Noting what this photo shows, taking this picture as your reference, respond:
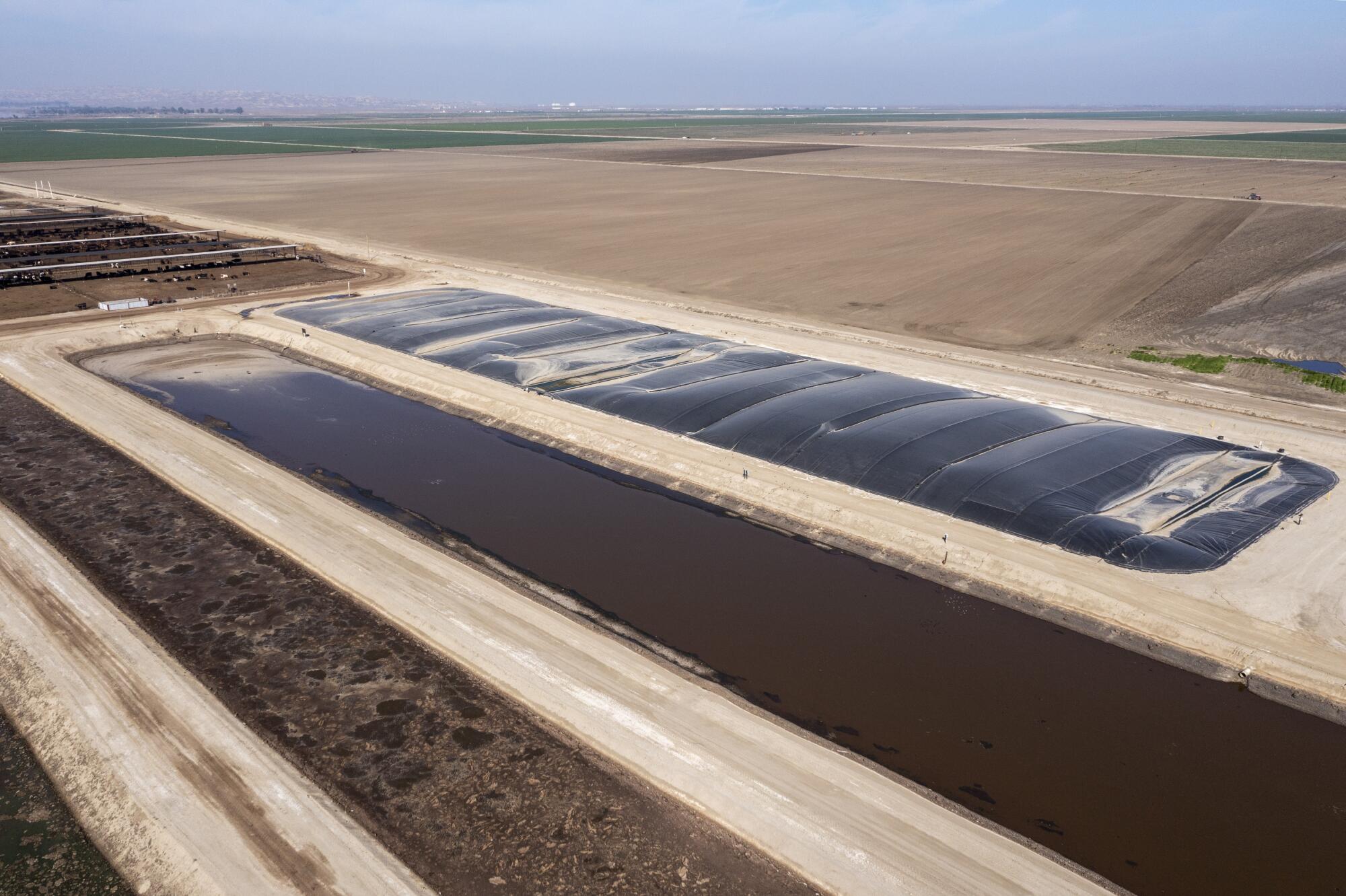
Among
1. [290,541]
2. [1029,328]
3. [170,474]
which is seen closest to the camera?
[290,541]

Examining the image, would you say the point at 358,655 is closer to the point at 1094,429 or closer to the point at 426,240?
the point at 1094,429

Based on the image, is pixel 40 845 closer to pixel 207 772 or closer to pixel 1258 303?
pixel 207 772

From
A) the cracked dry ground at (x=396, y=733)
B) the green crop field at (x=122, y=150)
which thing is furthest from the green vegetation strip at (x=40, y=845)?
the green crop field at (x=122, y=150)

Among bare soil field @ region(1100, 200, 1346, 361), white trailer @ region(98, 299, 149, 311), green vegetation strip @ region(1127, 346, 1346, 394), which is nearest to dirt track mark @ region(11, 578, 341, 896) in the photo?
white trailer @ region(98, 299, 149, 311)

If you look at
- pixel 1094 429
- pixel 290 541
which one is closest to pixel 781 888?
pixel 290 541

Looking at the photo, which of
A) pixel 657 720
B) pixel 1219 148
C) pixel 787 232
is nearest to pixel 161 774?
pixel 657 720

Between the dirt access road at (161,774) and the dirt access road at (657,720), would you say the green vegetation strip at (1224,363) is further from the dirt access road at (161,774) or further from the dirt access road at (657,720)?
the dirt access road at (161,774)
